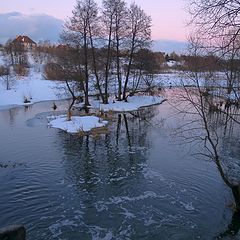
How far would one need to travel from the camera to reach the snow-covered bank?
43.1 meters

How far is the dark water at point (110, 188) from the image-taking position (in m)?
11.2

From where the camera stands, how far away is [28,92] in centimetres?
4794

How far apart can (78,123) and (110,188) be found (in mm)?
13075

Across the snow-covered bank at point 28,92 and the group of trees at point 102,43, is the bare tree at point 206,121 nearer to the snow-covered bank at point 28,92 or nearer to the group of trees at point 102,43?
the group of trees at point 102,43

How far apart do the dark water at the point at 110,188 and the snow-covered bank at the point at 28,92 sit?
20.8 meters

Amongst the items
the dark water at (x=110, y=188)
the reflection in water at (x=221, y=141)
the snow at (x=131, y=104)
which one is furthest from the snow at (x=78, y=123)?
the reflection in water at (x=221, y=141)

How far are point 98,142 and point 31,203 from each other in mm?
9475

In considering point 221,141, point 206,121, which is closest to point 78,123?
point 221,141

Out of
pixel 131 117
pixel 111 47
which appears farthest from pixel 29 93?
pixel 131 117

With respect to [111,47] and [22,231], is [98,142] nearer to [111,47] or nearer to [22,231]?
[22,231]

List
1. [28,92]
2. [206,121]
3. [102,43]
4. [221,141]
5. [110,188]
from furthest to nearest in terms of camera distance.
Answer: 1. [28,92]
2. [102,43]
3. [221,141]
4. [110,188]
5. [206,121]

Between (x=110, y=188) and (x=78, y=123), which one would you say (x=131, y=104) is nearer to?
(x=78, y=123)

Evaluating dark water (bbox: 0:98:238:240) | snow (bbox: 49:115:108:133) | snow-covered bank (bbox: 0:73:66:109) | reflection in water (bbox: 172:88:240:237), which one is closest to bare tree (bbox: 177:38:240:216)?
reflection in water (bbox: 172:88:240:237)

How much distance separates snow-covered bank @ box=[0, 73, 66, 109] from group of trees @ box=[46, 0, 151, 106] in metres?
6.99
